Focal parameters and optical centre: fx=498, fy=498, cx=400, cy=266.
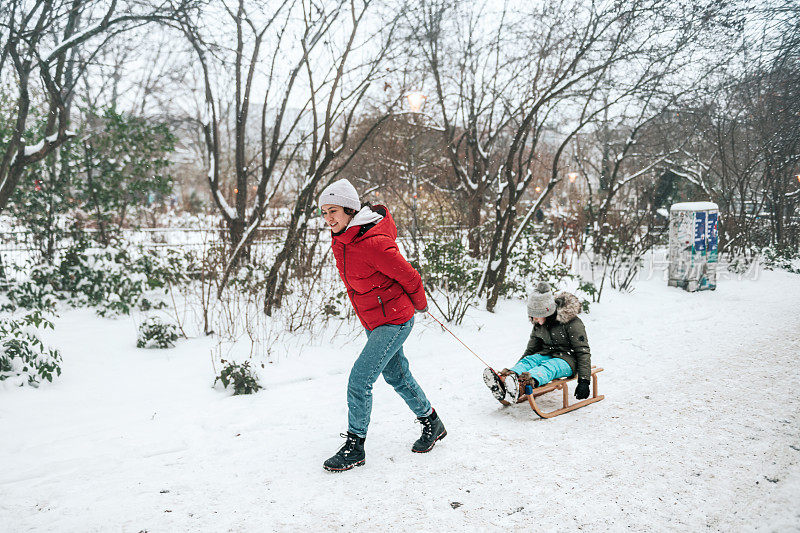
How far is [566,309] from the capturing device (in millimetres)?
4246

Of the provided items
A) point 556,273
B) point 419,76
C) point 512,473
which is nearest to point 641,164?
point 419,76

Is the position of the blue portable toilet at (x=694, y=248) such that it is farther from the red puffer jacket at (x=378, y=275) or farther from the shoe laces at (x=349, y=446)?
the shoe laces at (x=349, y=446)

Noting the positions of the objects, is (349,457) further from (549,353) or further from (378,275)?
(549,353)

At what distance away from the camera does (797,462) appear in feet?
10.3

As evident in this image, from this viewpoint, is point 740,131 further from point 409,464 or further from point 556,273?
point 409,464

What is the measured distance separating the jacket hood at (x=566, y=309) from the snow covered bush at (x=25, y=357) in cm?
461

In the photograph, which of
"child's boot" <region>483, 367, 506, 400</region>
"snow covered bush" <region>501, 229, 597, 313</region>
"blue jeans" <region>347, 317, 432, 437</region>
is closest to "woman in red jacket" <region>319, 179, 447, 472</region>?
"blue jeans" <region>347, 317, 432, 437</region>

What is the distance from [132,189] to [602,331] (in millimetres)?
8642

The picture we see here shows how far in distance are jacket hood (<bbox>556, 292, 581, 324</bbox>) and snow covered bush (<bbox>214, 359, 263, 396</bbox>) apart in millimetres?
2887

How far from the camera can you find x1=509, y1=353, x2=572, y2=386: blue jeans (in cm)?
403

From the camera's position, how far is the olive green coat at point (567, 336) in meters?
4.16

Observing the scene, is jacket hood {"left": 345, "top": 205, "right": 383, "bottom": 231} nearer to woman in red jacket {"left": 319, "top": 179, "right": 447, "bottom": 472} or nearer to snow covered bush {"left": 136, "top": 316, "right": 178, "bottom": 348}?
woman in red jacket {"left": 319, "top": 179, "right": 447, "bottom": 472}

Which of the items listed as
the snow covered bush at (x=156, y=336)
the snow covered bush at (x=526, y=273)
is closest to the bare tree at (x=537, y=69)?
the snow covered bush at (x=526, y=273)

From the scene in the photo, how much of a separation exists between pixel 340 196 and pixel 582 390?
2470 millimetres
